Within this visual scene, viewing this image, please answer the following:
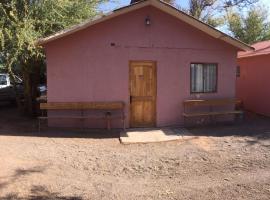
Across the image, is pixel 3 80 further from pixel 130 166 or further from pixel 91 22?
pixel 130 166

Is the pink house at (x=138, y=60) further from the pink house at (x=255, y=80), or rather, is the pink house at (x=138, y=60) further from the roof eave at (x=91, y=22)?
the pink house at (x=255, y=80)

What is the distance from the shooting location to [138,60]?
12.5 meters

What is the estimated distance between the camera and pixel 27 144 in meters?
10.1

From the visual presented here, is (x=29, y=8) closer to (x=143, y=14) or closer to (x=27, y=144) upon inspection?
(x=143, y=14)

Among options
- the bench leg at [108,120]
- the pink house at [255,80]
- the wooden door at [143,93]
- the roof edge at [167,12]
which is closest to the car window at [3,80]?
the roof edge at [167,12]

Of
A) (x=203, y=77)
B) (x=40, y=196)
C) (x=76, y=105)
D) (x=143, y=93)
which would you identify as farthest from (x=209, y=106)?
(x=40, y=196)

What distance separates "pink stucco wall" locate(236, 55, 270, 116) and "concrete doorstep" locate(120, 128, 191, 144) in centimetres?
547

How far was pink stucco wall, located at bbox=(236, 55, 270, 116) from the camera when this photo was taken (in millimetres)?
15978

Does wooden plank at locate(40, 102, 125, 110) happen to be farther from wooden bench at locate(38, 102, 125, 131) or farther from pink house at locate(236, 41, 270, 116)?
pink house at locate(236, 41, 270, 116)

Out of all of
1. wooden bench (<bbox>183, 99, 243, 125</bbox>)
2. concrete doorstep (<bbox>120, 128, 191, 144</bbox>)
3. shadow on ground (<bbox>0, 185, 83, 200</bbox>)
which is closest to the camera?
shadow on ground (<bbox>0, 185, 83, 200</bbox>)

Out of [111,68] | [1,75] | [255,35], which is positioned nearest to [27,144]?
[111,68]

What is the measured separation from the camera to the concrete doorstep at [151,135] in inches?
432

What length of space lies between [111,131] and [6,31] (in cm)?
483

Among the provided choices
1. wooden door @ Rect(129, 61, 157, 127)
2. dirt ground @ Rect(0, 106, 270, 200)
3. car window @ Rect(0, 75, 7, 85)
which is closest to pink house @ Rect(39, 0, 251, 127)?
wooden door @ Rect(129, 61, 157, 127)
